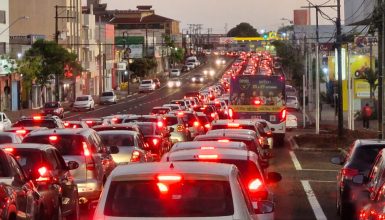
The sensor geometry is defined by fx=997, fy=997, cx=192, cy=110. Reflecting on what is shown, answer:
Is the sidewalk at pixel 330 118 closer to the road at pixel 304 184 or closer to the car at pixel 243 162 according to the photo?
the road at pixel 304 184

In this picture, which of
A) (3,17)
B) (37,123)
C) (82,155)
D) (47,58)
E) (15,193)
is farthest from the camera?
(47,58)

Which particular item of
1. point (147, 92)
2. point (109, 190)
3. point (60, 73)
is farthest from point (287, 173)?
point (147, 92)

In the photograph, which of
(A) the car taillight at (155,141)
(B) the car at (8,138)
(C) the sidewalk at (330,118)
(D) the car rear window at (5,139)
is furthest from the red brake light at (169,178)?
(C) the sidewalk at (330,118)

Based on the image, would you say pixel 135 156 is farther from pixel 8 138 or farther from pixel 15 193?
pixel 15 193

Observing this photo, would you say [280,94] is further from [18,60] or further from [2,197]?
[18,60]

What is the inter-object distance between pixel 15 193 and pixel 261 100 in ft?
109

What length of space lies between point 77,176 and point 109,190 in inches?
387

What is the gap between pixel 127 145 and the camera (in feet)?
78.1

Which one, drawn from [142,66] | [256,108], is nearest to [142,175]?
[256,108]

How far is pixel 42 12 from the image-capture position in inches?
3974

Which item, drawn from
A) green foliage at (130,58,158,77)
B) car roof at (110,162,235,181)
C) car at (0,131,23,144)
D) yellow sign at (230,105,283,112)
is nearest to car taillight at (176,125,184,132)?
yellow sign at (230,105,283,112)

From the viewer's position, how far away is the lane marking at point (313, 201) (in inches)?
778

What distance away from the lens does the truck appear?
4447 cm

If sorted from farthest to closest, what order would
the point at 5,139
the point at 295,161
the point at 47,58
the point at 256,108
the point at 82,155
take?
1. the point at 47,58
2. the point at 256,108
3. the point at 295,161
4. the point at 5,139
5. the point at 82,155
